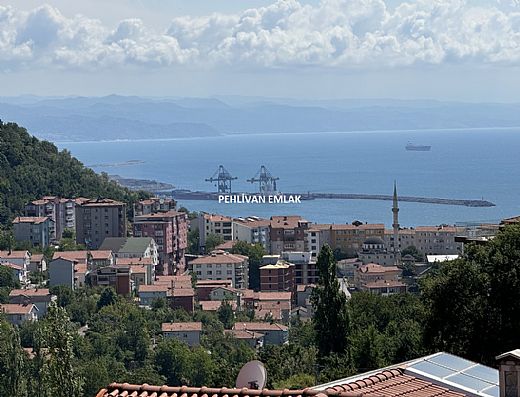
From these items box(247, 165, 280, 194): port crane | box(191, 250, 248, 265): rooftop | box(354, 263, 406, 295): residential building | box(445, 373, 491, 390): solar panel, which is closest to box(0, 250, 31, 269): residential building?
box(191, 250, 248, 265): rooftop

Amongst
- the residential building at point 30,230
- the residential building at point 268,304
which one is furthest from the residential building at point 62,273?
the residential building at point 30,230

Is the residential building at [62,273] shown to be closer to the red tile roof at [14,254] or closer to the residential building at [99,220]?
the red tile roof at [14,254]

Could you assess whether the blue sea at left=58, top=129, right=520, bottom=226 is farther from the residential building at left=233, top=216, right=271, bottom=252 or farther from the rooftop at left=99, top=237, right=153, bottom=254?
the rooftop at left=99, top=237, right=153, bottom=254

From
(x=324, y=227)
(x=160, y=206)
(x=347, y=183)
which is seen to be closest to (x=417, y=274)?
(x=324, y=227)

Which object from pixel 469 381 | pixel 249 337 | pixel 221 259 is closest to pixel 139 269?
pixel 221 259

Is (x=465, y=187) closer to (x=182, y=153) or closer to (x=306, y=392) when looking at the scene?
(x=182, y=153)
